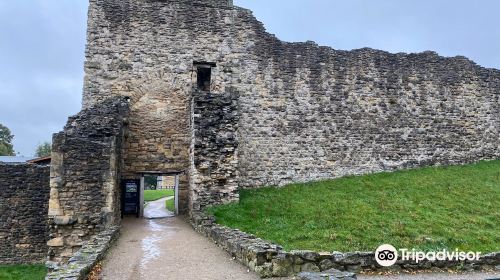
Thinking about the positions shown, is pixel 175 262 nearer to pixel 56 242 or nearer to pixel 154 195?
pixel 56 242

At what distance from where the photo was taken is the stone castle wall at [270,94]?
1841 cm

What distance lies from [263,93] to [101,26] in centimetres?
749

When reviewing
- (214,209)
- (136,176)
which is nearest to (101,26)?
(136,176)

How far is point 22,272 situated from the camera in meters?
16.1

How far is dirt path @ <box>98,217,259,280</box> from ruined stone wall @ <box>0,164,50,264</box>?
5582 millimetres

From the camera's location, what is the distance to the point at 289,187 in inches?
733

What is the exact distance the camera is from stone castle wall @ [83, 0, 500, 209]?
60.4 feet

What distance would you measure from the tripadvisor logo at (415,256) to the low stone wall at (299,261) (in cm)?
9

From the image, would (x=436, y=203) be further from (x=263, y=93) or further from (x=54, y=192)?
(x=54, y=192)

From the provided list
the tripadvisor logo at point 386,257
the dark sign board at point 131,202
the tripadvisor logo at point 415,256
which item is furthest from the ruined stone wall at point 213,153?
the tripadvisor logo at point 386,257

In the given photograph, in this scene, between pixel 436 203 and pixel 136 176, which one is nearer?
pixel 436 203

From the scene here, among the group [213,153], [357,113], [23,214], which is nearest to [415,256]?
[213,153]

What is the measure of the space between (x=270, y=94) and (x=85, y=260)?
12484mm

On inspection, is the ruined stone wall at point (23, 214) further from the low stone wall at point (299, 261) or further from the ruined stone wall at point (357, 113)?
the low stone wall at point (299, 261)
